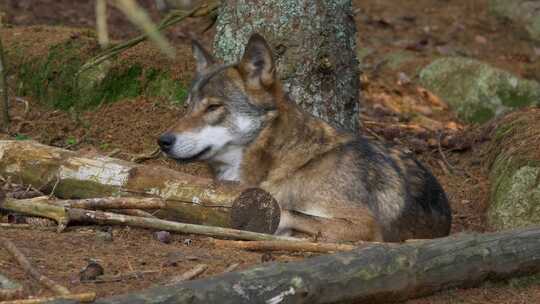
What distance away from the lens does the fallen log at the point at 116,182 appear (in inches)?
255

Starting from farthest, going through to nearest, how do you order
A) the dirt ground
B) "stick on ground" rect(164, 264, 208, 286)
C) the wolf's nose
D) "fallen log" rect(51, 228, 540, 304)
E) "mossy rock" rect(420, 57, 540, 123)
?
"mossy rock" rect(420, 57, 540, 123) < the wolf's nose < the dirt ground < "stick on ground" rect(164, 264, 208, 286) < "fallen log" rect(51, 228, 540, 304)

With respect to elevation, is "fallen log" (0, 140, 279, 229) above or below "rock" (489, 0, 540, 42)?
below

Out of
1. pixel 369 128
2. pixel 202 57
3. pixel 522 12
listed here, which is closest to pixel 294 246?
pixel 202 57

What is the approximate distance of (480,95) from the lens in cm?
1270

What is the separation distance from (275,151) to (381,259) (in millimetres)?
1919

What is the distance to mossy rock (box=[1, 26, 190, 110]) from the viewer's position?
9430 mm

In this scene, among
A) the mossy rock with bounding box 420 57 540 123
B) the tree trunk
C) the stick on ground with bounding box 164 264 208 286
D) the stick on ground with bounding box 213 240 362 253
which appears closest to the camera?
the stick on ground with bounding box 164 264 208 286

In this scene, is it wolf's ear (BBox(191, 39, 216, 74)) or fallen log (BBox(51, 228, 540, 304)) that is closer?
fallen log (BBox(51, 228, 540, 304))

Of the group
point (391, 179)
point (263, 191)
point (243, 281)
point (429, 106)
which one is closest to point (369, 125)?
point (429, 106)

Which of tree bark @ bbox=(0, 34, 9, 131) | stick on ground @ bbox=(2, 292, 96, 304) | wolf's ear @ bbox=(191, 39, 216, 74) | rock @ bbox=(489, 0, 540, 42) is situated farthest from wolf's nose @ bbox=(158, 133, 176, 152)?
rock @ bbox=(489, 0, 540, 42)

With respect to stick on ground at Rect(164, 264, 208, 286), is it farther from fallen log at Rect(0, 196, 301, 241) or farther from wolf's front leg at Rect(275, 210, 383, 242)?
wolf's front leg at Rect(275, 210, 383, 242)

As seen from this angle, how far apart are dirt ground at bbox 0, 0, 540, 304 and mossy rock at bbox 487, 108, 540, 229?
19 cm

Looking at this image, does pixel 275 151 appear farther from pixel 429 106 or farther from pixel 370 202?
pixel 429 106

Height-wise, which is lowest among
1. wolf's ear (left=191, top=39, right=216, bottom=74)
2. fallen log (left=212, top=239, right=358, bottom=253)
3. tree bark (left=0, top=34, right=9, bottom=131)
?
fallen log (left=212, top=239, right=358, bottom=253)
